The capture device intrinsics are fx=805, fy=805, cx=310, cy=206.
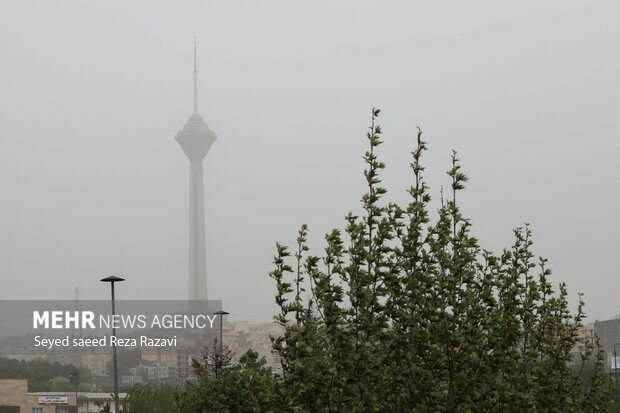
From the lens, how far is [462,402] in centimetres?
880

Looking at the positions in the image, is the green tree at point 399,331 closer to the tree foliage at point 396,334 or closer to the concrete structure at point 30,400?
the tree foliage at point 396,334

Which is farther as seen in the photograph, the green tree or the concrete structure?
the concrete structure

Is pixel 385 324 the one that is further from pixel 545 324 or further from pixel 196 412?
pixel 196 412

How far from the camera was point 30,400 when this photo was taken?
8300 centimetres

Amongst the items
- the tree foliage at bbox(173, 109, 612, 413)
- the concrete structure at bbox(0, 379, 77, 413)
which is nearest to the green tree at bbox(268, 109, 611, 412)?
the tree foliage at bbox(173, 109, 612, 413)

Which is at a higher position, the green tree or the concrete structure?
the green tree

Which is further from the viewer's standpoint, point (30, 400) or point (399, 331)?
point (30, 400)

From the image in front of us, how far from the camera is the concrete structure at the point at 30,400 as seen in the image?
3189 inches

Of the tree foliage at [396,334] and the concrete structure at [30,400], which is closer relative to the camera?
the tree foliage at [396,334]

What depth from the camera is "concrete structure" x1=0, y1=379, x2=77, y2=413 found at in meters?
81.0

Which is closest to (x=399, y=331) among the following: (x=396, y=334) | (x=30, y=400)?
(x=396, y=334)

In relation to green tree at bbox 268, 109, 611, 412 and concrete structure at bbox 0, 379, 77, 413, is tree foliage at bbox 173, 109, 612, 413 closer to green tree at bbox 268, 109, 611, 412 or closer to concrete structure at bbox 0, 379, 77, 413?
green tree at bbox 268, 109, 611, 412

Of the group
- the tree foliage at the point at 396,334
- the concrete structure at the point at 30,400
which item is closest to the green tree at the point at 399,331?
the tree foliage at the point at 396,334

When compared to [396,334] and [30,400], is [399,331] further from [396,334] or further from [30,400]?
[30,400]
